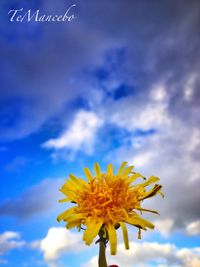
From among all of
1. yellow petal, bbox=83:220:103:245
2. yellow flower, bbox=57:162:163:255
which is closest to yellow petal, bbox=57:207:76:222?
yellow flower, bbox=57:162:163:255

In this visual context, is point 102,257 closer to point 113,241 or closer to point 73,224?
point 113,241

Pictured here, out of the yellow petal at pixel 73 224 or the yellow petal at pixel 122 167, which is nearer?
the yellow petal at pixel 73 224

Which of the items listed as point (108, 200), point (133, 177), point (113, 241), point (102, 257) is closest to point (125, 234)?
point (113, 241)

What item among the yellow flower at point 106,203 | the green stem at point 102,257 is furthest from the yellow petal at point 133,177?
the green stem at point 102,257

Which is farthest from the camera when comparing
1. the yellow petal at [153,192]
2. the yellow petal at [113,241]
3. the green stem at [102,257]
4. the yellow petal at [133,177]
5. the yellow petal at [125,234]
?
the yellow petal at [133,177]

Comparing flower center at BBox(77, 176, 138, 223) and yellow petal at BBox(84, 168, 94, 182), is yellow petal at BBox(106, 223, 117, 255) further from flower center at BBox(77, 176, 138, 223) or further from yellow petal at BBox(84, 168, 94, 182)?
yellow petal at BBox(84, 168, 94, 182)

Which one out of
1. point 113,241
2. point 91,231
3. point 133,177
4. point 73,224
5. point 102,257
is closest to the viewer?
point 102,257

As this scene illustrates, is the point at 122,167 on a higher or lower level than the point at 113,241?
higher

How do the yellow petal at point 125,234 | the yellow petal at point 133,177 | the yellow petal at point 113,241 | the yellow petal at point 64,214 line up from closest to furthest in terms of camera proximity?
the yellow petal at point 113,241, the yellow petal at point 125,234, the yellow petal at point 64,214, the yellow petal at point 133,177

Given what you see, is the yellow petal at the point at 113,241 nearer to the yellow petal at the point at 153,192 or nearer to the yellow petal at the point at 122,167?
the yellow petal at the point at 153,192
